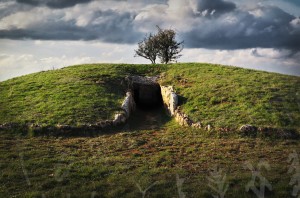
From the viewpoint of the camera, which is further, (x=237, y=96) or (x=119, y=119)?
(x=237, y=96)

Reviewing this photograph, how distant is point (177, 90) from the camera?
36.7 metres

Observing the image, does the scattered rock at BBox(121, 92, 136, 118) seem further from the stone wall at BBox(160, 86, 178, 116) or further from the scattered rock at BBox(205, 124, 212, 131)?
the scattered rock at BBox(205, 124, 212, 131)

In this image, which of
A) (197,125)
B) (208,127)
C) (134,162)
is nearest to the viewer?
(134,162)

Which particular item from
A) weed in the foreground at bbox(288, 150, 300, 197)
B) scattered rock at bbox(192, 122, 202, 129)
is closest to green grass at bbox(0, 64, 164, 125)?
scattered rock at bbox(192, 122, 202, 129)

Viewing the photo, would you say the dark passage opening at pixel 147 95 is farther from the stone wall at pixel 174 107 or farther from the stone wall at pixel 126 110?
the stone wall at pixel 126 110

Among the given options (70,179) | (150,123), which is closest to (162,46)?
(150,123)

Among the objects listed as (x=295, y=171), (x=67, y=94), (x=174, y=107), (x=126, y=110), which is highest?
(x=67, y=94)

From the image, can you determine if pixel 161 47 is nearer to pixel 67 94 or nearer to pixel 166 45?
pixel 166 45

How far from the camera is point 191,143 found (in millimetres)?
25781

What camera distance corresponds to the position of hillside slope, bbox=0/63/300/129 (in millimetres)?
29641

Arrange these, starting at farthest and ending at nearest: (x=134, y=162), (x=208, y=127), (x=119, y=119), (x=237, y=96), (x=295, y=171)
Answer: (x=237, y=96) < (x=119, y=119) < (x=208, y=127) < (x=134, y=162) < (x=295, y=171)

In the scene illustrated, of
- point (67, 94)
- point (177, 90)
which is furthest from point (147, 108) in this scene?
point (67, 94)

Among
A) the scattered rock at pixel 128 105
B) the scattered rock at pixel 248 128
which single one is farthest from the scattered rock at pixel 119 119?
the scattered rock at pixel 248 128

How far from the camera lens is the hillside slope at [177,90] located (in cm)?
2964
